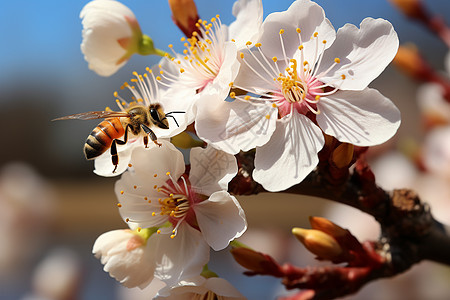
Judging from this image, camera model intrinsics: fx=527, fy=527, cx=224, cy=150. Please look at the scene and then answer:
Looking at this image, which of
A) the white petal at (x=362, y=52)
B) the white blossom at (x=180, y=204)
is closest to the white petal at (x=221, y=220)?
the white blossom at (x=180, y=204)

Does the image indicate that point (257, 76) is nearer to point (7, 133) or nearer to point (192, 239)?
point (192, 239)

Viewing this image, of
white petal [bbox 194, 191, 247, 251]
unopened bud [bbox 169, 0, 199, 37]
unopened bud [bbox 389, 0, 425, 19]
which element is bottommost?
white petal [bbox 194, 191, 247, 251]

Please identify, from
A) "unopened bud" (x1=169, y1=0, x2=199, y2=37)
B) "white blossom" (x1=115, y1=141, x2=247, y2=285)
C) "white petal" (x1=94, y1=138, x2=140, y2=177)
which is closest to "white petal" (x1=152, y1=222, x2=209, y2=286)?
"white blossom" (x1=115, y1=141, x2=247, y2=285)

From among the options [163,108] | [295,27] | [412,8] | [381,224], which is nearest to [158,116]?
[163,108]

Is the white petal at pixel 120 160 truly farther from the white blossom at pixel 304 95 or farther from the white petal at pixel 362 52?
the white petal at pixel 362 52

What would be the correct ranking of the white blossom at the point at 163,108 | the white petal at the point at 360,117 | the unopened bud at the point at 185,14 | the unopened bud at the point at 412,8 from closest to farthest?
the white petal at the point at 360,117 < the white blossom at the point at 163,108 < the unopened bud at the point at 185,14 < the unopened bud at the point at 412,8

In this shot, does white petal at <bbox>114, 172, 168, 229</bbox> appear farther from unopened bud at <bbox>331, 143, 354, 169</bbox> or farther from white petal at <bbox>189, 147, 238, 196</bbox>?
unopened bud at <bbox>331, 143, 354, 169</bbox>
